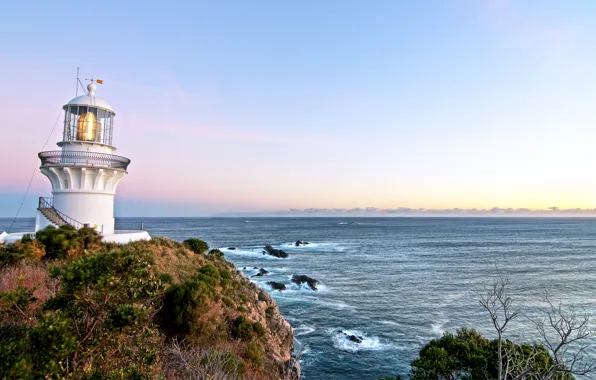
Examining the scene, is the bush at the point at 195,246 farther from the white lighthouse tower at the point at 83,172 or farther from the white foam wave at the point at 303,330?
the white foam wave at the point at 303,330

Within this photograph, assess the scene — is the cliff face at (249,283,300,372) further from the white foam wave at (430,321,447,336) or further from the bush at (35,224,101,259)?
the white foam wave at (430,321,447,336)

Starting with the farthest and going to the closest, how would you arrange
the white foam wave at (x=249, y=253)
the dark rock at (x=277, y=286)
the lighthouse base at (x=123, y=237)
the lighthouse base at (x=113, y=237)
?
the white foam wave at (x=249, y=253)
the dark rock at (x=277, y=286)
the lighthouse base at (x=123, y=237)
the lighthouse base at (x=113, y=237)

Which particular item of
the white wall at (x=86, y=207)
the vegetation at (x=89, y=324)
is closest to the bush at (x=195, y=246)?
the white wall at (x=86, y=207)

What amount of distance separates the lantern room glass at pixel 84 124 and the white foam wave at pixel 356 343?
62.5ft

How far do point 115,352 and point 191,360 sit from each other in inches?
193

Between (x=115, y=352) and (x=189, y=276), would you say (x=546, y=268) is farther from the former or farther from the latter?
(x=115, y=352)

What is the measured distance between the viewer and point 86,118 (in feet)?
61.1

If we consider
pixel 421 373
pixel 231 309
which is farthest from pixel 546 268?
pixel 231 309

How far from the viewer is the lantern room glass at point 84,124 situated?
60.5ft

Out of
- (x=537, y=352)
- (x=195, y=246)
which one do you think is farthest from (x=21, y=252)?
(x=537, y=352)

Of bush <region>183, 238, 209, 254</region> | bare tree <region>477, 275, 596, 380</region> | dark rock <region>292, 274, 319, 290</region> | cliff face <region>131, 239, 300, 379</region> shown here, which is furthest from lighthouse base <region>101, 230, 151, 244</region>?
dark rock <region>292, 274, 319, 290</region>

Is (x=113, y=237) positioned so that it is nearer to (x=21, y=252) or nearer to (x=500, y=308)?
(x=21, y=252)

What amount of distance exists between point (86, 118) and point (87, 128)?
59cm

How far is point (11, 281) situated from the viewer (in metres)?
10.9
